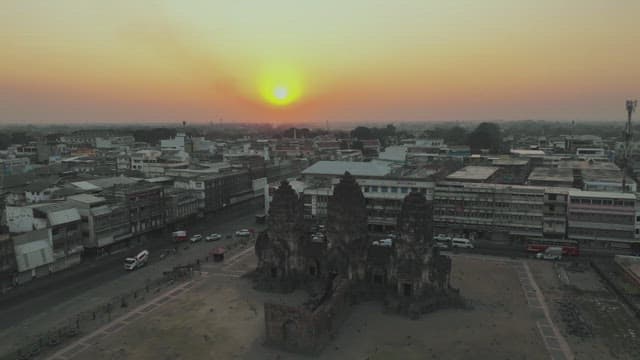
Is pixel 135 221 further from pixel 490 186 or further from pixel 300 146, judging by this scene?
pixel 300 146

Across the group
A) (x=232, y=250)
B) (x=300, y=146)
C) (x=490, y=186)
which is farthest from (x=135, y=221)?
(x=300, y=146)

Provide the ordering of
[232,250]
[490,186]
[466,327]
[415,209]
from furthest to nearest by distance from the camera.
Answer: [490,186]
[232,250]
[415,209]
[466,327]

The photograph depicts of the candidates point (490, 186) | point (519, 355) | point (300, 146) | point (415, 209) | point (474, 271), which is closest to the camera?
point (519, 355)

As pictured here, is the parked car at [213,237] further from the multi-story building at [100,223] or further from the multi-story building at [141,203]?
the multi-story building at [100,223]

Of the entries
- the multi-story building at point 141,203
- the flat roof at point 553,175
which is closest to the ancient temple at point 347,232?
the multi-story building at point 141,203

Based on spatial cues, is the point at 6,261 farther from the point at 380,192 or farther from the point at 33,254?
the point at 380,192

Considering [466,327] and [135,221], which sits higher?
[135,221]

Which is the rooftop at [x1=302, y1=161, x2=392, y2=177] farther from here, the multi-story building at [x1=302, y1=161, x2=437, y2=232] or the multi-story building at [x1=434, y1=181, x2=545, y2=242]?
the multi-story building at [x1=434, y1=181, x2=545, y2=242]
